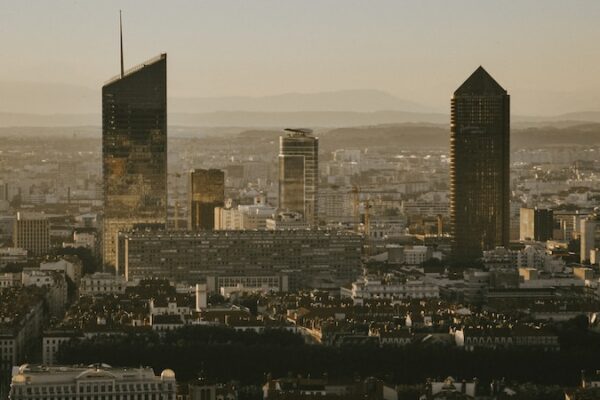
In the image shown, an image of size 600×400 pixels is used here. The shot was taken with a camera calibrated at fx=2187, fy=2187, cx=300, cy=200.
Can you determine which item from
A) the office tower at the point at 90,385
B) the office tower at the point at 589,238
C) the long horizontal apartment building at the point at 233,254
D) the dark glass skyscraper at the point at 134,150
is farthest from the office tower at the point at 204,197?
the office tower at the point at 90,385

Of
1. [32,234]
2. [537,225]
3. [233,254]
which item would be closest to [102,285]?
[233,254]

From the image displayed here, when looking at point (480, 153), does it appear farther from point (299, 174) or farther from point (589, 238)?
point (299, 174)

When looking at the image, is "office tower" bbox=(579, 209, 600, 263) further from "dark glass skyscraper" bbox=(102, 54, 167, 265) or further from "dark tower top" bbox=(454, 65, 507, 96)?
"dark glass skyscraper" bbox=(102, 54, 167, 265)

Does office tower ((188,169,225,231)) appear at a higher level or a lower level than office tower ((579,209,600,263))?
higher

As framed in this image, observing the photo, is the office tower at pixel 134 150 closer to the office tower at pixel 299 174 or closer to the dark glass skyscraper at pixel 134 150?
the dark glass skyscraper at pixel 134 150

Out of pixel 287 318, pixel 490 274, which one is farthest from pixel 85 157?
pixel 287 318

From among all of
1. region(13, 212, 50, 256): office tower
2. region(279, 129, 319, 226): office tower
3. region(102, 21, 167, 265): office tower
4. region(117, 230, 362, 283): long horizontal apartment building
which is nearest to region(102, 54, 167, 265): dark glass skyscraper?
region(102, 21, 167, 265): office tower
